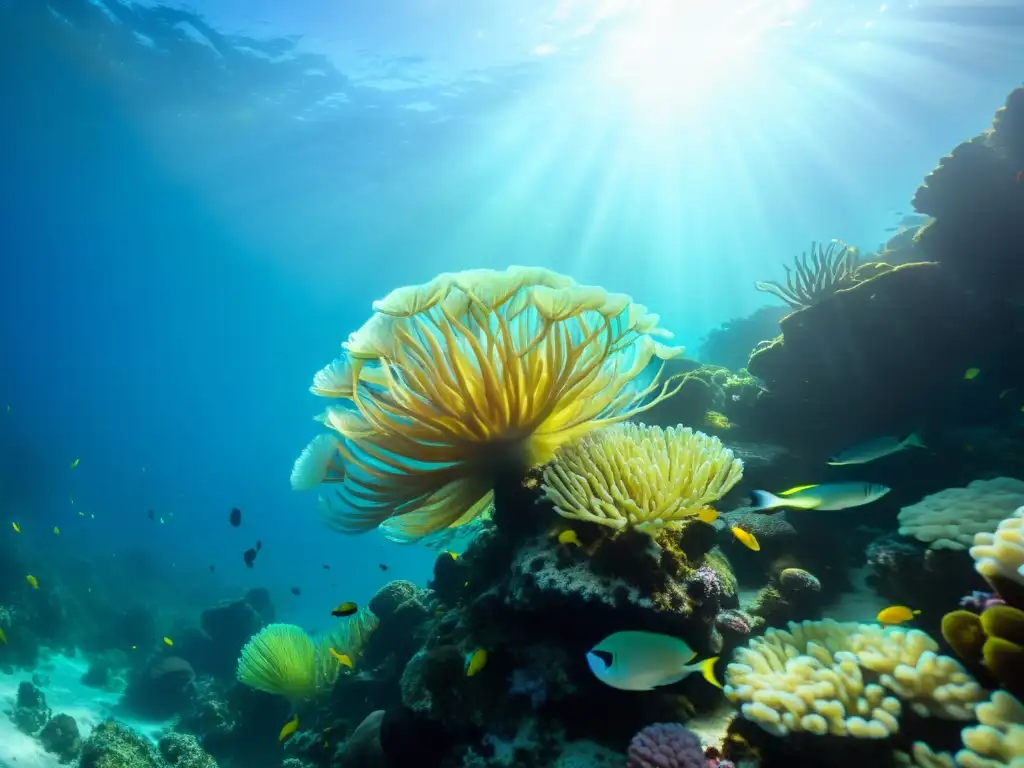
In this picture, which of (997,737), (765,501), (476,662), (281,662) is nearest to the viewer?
(997,737)

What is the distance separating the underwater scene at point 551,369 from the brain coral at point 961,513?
27mm

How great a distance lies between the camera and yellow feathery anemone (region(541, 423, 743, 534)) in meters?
3.08

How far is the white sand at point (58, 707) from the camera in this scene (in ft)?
31.9

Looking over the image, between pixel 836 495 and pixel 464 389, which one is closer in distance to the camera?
pixel 836 495

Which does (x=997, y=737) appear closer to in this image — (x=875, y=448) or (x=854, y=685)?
(x=854, y=685)

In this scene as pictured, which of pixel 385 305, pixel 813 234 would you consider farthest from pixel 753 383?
pixel 813 234

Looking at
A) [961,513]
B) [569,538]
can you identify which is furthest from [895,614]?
[569,538]

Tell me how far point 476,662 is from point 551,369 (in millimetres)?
1999

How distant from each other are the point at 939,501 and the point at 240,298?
201 feet

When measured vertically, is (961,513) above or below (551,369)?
below

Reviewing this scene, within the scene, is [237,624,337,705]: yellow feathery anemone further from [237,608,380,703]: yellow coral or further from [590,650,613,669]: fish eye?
[590,650,613,669]: fish eye

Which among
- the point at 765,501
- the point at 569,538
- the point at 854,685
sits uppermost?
the point at 569,538

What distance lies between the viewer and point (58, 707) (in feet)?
43.0

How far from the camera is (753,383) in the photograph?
324 inches
